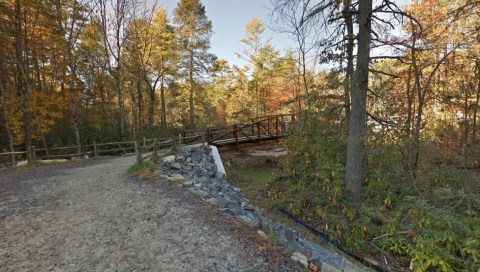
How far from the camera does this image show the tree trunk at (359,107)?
521 cm

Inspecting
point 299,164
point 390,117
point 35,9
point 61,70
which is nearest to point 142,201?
point 299,164

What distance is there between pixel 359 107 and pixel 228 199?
3622mm

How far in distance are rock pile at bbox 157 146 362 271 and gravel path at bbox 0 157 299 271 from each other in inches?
10.3

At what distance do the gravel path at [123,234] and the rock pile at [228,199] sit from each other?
261 millimetres

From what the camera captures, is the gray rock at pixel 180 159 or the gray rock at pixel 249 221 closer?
the gray rock at pixel 249 221

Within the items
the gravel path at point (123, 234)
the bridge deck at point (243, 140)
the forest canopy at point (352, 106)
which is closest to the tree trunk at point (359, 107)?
the forest canopy at point (352, 106)

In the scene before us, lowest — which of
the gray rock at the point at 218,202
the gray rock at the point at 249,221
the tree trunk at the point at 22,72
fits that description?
the gray rock at the point at 249,221

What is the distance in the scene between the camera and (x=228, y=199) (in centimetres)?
539

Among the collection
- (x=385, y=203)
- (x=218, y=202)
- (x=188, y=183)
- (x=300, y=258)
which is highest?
(x=188, y=183)

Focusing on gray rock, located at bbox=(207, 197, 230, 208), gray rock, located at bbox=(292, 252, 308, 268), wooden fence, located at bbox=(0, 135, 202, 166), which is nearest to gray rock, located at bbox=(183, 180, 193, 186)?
gray rock, located at bbox=(207, 197, 230, 208)

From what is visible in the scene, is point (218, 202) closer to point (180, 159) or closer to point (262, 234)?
point (262, 234)

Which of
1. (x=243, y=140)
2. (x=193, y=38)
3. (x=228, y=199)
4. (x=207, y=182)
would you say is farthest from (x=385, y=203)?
(x=193, y=38)

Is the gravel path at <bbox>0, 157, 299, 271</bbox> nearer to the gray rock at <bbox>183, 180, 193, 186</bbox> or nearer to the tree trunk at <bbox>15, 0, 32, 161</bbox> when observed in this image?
the gray rock at <bbox>183, 180, 193, 186</bbox>

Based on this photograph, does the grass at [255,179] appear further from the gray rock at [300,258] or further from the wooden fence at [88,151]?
the gray rock at [300,258]
